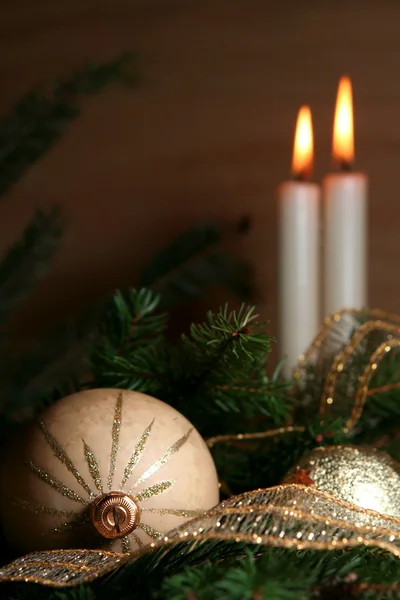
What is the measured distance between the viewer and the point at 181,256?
61 centimetres

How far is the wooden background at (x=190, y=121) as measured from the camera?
669 mm

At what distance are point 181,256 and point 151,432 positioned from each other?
33 centimetres

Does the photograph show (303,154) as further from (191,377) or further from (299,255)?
(191,377)

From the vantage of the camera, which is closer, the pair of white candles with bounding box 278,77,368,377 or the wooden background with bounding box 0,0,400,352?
the pair of white candles with bounding box 278,77,368,377

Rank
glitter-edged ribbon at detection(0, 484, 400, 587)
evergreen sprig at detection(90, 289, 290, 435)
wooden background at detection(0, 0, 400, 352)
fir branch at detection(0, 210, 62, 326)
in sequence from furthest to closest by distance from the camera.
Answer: wooden background at detection(0, 0, 400, 352) < fir branch at detection(0, 210, 62, 326) < evergreen sprig at detection(90, 289, 290, 435) < glitter-edged ribbon at detection(0, 484, 400, 587)

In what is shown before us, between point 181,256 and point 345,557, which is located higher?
point 181,256

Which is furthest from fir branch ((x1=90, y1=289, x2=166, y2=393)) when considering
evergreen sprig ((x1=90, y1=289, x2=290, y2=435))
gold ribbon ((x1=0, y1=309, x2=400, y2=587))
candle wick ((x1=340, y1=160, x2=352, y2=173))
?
candle wick ((x1=340, y1=160, x2=352, y2=173))

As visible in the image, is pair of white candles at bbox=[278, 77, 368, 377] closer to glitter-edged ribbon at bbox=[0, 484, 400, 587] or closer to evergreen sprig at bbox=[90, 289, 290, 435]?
evergreen sprig at bbox=[90, 289, 290, 435]

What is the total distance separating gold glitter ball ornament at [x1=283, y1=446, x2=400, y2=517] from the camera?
0.31m

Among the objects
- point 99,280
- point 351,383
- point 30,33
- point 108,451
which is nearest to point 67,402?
point 108,451

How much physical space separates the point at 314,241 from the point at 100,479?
31cm

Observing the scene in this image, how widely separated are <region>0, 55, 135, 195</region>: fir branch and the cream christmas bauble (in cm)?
27

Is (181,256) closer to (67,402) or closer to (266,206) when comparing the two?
(266,206)

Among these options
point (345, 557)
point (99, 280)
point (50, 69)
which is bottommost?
point (345, 557)
